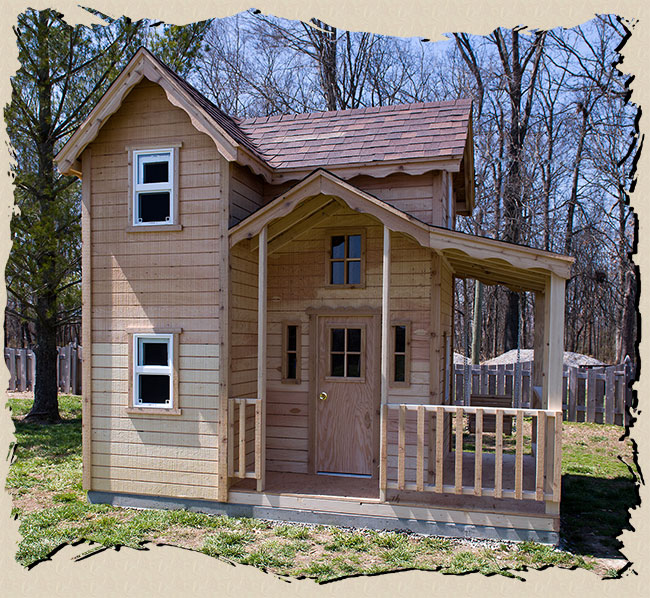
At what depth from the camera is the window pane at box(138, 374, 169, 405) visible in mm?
7188

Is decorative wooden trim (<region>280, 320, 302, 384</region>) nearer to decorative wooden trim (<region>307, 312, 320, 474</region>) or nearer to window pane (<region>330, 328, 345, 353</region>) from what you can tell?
decorative wooden trim (<region>307, 312, 320, 474</region>)

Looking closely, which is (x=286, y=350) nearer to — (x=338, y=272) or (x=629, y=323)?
(x=338, y=272)

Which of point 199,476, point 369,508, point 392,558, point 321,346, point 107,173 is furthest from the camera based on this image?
point 321,346

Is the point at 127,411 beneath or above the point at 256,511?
above

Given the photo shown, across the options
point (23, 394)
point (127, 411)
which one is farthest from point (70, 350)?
point (127, 411)

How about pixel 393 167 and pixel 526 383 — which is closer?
pixel 393 167

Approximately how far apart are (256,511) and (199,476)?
32.2 inches

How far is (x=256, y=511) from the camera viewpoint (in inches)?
266

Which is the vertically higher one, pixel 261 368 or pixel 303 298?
pixel 303 298

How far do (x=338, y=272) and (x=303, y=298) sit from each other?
60cm

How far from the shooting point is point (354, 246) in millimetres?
7879

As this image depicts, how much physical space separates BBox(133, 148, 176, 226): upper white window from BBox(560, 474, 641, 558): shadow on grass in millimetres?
6019

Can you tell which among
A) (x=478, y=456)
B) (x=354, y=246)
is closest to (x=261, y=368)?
(x=354, y=246)

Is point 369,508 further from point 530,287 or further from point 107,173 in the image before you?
point 107,173
